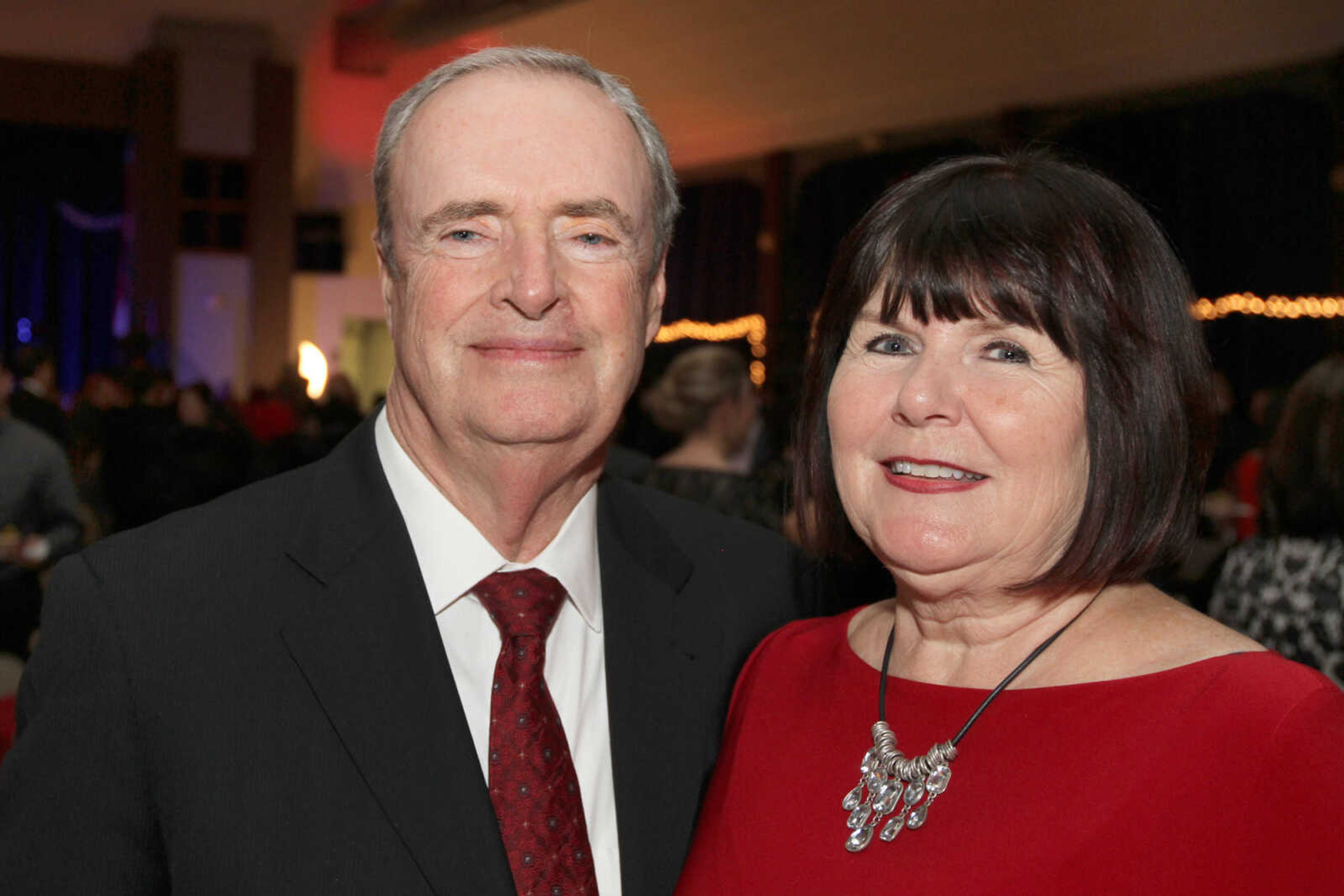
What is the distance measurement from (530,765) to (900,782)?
42 cm

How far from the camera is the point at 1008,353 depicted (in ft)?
4.45

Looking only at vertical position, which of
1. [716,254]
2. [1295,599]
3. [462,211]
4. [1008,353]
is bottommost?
[1295,599]

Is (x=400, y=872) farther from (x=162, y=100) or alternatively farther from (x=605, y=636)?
(x=162, y=100)

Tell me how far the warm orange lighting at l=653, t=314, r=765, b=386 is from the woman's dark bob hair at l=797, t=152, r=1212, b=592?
456 inches

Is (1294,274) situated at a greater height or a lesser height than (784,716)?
greater

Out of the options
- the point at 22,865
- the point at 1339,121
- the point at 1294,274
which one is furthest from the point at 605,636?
the point at 1294,274

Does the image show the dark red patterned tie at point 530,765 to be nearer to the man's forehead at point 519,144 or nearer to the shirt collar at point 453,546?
the shirt collar at point 453,546

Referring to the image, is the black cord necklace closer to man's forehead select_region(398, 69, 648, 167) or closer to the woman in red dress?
the woman in red dress

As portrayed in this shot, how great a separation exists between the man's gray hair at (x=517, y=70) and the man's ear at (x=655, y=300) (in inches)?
1.1

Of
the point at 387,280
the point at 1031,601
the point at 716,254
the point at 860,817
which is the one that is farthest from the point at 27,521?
the point at 716,254

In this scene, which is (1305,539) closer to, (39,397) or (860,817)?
(860,817)

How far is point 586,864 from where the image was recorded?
146 centimetres

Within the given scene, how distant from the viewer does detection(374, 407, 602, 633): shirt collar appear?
1559 mm

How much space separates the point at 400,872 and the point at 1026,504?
0.77 m
